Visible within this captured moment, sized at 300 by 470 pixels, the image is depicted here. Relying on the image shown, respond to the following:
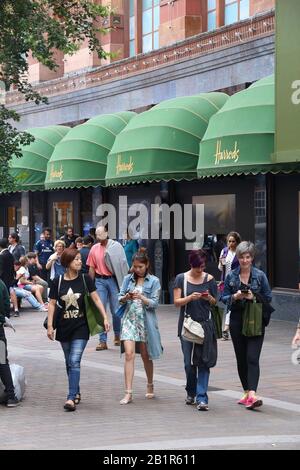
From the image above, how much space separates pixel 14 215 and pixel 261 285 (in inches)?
901

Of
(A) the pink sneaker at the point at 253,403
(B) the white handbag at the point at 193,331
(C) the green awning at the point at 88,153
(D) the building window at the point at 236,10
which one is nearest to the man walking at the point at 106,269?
(B) the white handbag at the point at 193,331

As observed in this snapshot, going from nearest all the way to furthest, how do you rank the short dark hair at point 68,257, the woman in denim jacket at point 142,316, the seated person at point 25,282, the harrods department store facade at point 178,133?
1. the short dark hair at point 68,257
2. the woman in denim jacket at point 142,316
3. the harrods department store facade at point 178,133
4. the seated person at point 25,282

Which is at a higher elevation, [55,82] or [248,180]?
[55,82]

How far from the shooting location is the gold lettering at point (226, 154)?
18297 mm

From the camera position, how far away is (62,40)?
1443cm

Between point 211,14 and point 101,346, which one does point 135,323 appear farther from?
point 211,14

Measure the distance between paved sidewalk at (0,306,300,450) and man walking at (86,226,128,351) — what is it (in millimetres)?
806

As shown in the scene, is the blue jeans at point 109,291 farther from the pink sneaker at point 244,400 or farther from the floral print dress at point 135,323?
the pink sneaker at point 244,400

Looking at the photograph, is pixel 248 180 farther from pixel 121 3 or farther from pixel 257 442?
pixel 257 442

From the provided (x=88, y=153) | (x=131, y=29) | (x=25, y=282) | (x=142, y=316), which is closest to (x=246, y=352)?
(x=142, y=316)

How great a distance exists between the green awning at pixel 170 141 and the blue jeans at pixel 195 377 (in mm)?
10563

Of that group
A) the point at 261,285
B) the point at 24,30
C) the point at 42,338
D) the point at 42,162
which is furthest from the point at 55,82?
the point at 261,285

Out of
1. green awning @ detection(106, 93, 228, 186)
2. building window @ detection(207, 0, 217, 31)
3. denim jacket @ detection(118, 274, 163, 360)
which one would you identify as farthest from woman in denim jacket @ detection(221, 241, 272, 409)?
building window @ detection(207, 0, 217, 31)

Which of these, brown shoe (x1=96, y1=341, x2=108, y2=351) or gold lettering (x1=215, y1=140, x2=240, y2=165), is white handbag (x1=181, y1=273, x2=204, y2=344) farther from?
gold lettering (x1=215, y1=140, x2=240, y2=165)
